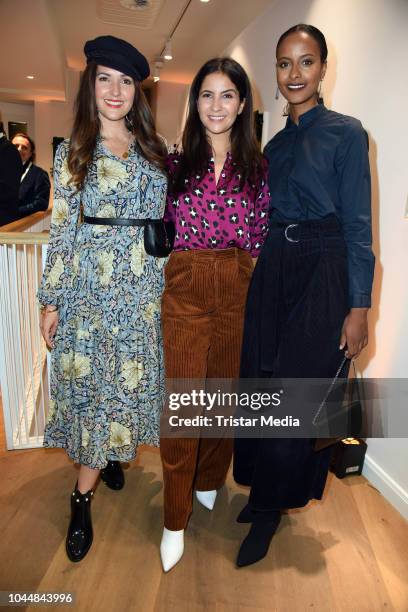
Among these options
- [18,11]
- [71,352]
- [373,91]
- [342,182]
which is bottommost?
[71,352]

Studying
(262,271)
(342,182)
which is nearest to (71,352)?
(262,271)

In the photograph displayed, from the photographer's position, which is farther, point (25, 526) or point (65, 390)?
point (25, 526)

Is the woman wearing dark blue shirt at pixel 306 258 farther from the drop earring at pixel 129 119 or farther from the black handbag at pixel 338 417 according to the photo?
the drop earring at pixel 129 119

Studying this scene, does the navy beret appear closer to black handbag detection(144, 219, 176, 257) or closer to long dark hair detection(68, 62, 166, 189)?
long dark hair detection(68, 62, 166, 189)

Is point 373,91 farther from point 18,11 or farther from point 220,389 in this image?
point 18,11

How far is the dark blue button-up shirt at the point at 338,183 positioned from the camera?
54.3 inches

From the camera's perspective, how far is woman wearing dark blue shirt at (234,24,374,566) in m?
1.40

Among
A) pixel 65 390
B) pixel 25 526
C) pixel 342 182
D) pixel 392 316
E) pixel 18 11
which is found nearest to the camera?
pixel 342 182

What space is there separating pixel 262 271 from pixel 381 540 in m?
1.19

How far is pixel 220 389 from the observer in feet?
5.55

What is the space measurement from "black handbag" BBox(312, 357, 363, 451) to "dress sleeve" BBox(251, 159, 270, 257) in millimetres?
516

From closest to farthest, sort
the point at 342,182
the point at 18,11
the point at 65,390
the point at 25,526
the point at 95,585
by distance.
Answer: the point at 342,182 → the point at 95,585 → the point at 65,390 → the point at 25,526 → the point at 18,11

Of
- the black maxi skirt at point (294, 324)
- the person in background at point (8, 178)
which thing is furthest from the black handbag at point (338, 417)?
the person in background at point (8, 178)

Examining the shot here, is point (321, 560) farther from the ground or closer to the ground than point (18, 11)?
closer to the ground
